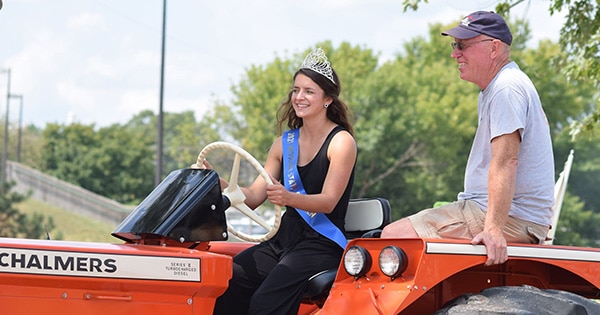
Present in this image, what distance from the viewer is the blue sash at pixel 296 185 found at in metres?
4.98

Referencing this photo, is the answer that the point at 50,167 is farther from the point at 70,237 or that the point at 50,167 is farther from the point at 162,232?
the point at 162,232

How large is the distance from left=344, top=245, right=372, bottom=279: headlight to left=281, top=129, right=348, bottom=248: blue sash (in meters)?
0.60

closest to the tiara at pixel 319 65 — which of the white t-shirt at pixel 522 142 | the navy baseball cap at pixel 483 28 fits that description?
the navy baseball cap at pixel 483 28

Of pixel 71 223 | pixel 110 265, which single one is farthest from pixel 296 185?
pixel 71 223

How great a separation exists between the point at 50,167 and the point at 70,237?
1614cm

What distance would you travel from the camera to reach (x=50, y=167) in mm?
54094

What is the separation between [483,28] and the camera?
4.64 metres

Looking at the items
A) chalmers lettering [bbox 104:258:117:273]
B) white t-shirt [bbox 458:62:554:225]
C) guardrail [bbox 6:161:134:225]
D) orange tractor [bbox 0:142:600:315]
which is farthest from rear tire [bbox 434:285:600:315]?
guardrail [bbox 6:161:134:225]

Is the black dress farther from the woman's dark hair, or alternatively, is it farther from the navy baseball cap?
the navy baseball cap

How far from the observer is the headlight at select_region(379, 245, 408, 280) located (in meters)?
4.11

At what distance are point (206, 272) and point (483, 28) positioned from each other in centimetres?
186

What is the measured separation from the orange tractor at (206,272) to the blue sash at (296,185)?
1.21 ft

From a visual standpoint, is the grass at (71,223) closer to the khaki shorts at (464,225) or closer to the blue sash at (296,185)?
the blue sash at (296,185)

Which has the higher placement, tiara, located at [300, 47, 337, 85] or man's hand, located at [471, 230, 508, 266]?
tiara, located at [300, 47, 337, 85]
